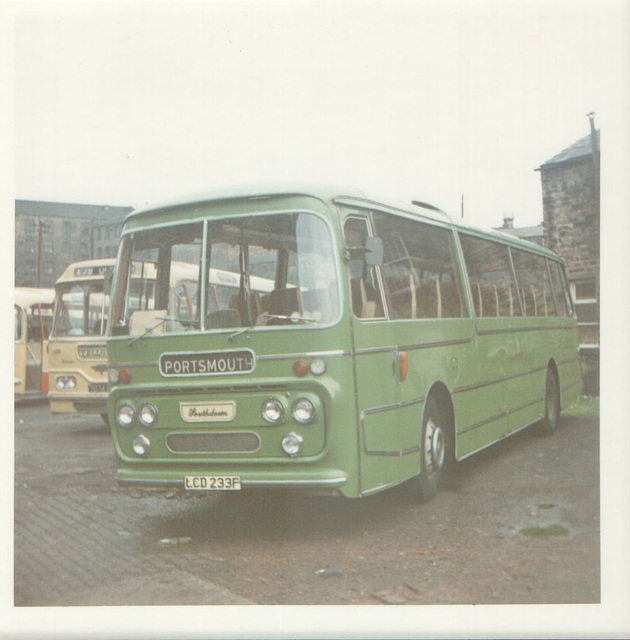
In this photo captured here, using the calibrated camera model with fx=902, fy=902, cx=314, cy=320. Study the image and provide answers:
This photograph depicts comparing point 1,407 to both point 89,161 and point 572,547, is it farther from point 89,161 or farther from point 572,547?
point 572,547

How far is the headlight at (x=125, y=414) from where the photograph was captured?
23.2ft

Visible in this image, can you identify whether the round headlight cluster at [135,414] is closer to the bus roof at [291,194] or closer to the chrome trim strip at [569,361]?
the bus roof at [291,194]

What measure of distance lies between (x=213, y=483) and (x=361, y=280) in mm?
1892

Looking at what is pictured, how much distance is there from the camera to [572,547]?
666cm

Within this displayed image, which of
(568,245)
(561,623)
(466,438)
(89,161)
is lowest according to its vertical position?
(561,623)

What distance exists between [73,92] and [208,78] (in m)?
1.20

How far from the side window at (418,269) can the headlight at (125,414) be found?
2194 mm

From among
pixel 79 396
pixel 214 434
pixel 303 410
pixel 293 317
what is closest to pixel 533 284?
pixel 293 317

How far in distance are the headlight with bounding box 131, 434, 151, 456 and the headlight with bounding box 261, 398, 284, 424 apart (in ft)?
3.46

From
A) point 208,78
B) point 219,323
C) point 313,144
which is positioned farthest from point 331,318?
point 208,78

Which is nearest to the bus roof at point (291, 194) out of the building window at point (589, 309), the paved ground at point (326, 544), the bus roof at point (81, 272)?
the building window at point (589, 309)

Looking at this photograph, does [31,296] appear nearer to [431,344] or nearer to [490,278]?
[431,344]

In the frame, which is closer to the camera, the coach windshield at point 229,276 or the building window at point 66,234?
the coach windshield at point 229,276

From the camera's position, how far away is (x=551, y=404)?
436 inches
